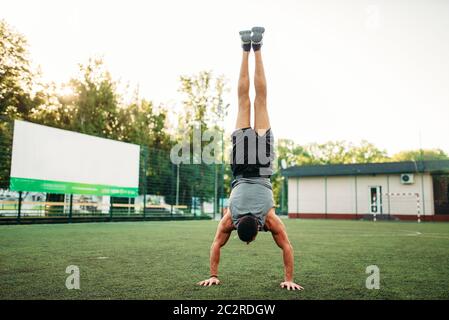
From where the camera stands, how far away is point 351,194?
107 feet

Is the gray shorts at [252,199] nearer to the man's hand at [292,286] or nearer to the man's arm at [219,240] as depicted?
the man's arm at [219,240]

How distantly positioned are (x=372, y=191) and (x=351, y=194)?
1710 mm

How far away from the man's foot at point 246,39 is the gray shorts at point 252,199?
7.42 feet

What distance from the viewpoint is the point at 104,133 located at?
1238 inches

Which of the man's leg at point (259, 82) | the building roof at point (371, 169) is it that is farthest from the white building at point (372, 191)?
the man's leg at point (259, 82)

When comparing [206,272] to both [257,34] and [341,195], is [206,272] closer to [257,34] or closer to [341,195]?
[257,34]

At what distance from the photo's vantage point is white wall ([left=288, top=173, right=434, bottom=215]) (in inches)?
→ 1170

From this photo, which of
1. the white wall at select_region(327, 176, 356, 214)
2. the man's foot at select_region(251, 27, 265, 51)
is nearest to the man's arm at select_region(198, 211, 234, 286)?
the man's foot at select_region(251, 27, 265, 51)

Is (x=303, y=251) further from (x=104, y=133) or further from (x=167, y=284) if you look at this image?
(x=104, y=133)

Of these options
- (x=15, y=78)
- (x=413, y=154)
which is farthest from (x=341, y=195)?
(x=413, y=154)

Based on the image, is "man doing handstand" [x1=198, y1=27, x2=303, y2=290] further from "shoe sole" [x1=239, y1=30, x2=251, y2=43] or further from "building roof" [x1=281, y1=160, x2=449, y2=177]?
"building roof" [x1=281, y1=160, x2=449, y2=177]

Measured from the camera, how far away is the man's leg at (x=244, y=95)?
554 cm

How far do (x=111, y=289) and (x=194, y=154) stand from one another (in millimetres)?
30221

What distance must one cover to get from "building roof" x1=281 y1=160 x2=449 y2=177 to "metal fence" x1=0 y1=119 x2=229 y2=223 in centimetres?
903
